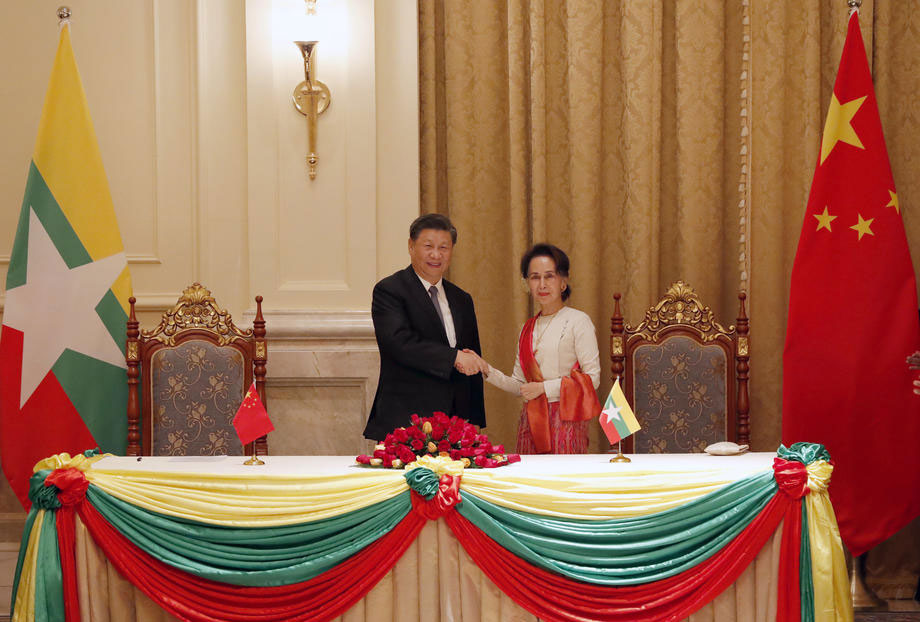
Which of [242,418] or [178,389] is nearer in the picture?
[242,418]

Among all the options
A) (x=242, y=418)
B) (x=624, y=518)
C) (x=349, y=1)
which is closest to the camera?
(x=624, y=518)

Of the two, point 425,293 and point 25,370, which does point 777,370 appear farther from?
point 25,370

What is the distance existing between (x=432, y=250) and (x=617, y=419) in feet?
3.77

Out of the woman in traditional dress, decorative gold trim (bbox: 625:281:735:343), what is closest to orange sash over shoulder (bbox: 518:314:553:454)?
the woman in traditional dress

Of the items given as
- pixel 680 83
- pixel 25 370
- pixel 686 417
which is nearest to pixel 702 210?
pixel 680 83

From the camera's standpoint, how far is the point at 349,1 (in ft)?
14.1

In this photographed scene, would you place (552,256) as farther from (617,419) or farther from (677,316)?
(617,419)

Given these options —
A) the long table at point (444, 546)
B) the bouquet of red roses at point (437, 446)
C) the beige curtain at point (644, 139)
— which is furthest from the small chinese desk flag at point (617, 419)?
the beige curtain at point (644, 139)

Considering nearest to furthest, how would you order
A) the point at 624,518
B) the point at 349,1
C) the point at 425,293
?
the point at 624,518 < the point at 425,293 < the point at 349,1

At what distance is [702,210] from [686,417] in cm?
121

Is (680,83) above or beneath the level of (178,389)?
above

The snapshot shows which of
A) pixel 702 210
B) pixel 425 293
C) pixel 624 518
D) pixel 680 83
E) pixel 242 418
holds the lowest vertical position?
pixel 624 518

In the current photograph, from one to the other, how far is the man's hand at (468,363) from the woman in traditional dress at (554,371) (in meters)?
0.13

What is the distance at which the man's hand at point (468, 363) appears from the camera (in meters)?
3.51
